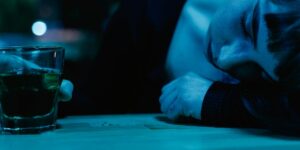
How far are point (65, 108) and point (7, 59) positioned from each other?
1.25 ft

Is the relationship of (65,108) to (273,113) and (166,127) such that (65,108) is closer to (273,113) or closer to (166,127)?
(166,127)

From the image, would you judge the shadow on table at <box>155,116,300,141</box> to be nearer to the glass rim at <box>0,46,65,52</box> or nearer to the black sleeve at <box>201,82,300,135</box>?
the black sleeve at <box>201,82,300,135</box>

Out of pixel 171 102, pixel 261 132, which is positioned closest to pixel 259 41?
pixel 261 132

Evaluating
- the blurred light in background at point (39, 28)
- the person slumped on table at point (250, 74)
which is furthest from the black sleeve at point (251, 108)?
the blurred light in background at point (39, 28)

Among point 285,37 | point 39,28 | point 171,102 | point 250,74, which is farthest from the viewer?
point 39,28

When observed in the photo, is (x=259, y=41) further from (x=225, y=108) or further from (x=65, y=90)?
(x=65, y=90)

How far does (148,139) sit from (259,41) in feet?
0.66

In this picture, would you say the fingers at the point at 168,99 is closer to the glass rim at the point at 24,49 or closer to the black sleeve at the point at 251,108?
the black sleeve at the point at 251,108

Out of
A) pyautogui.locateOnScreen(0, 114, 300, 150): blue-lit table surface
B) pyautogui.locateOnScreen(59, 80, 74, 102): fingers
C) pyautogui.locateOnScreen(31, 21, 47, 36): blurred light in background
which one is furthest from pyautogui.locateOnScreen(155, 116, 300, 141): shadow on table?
pyautogui.locateOnScreen(31, 21, 47, 36): blurred light in background

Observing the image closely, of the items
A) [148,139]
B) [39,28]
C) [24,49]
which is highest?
[39,28]

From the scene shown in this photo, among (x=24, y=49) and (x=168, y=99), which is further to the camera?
(x=168, y=99)

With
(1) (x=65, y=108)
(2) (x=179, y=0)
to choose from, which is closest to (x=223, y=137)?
(1) (x=65, y=108)

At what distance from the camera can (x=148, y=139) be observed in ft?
2.01

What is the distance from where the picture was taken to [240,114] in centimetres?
75
